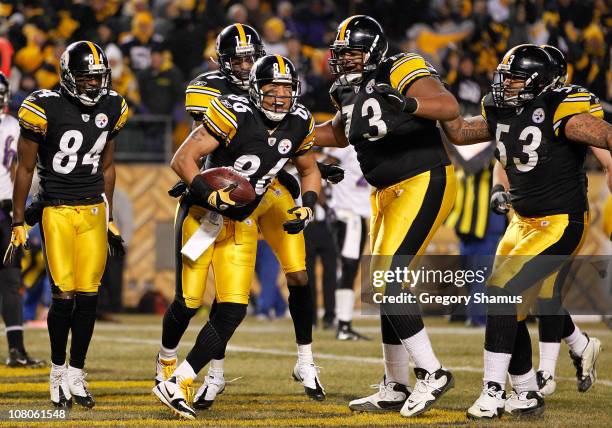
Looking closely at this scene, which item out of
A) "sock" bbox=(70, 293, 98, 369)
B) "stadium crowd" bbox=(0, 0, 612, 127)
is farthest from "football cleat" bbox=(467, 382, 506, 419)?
"stadium crowd" bbox=(0, 0, 612, 127)

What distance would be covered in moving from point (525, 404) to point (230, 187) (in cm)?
168

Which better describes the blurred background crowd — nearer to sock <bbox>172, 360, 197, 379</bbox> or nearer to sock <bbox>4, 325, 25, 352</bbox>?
sock <bbox>4, 325, 25, 352</bbox>

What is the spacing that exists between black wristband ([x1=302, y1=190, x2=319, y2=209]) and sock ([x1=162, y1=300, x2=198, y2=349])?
0.75m

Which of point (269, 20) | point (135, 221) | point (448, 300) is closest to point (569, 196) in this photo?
point (448, 300)

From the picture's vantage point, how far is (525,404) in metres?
5.31

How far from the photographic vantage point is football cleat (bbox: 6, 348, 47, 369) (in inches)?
291

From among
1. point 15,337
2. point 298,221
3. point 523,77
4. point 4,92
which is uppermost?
point 523,77

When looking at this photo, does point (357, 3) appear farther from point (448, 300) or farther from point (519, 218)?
point (519, 218)

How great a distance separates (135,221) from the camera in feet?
41.0

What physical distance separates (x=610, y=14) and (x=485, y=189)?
4465 millimetres

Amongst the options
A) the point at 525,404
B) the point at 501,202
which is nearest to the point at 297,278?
the point at 501,202

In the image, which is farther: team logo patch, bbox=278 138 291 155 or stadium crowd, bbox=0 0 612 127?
stadium crowd, bbox=0 0 612 127

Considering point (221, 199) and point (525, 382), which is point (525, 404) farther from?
point (221, 199)

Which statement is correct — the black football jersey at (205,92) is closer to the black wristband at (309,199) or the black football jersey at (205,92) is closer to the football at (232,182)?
the black wristband at (309,199)
